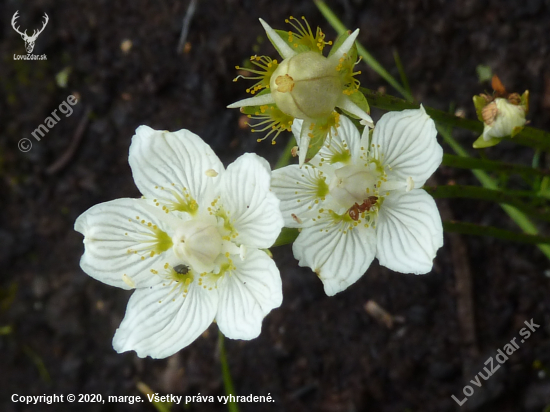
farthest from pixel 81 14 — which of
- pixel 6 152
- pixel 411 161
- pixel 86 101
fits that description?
pixel 411 161

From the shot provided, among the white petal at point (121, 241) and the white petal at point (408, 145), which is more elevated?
the white petal at point (408, 145)

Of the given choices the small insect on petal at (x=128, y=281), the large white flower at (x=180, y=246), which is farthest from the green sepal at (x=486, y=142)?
the small insect on petal at (x=128, y=281)

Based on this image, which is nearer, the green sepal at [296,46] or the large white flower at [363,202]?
the green sepal at [296,46]

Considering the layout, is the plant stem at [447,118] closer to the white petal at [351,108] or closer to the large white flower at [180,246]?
the white petal at [351,108]

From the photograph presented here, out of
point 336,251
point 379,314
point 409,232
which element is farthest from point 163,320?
point 379,314

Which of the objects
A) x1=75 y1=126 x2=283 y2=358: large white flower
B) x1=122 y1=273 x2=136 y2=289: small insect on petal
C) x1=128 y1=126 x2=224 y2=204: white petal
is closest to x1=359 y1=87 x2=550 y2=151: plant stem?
x1=75 y1=126 x2=283 y2=358: large white flower

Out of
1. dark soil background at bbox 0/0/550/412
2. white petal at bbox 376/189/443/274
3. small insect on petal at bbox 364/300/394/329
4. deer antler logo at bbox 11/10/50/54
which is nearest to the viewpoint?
white petal at bbox 376/189/443/274

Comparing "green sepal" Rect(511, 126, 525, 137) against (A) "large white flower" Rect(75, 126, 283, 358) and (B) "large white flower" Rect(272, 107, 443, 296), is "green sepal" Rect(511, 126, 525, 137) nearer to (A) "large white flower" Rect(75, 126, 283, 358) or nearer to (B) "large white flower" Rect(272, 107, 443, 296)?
(B) "large white flower" Rect(272, 107, 443, 296)
